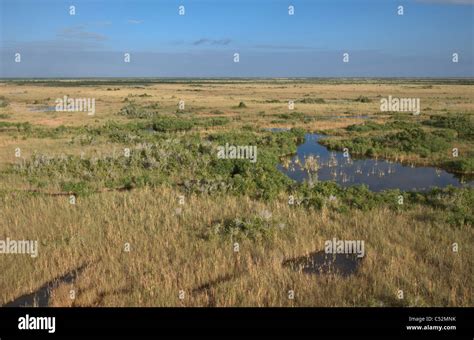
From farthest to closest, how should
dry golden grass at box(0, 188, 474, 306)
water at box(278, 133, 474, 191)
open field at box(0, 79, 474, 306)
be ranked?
water at box(278, 133, 474, 191) → open field at box(0, 79, 474, 306) → dry golden grass at box(0, 188, 474, 306)

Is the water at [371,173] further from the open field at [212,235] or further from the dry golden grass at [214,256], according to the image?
the dry golden grass at [214,256]

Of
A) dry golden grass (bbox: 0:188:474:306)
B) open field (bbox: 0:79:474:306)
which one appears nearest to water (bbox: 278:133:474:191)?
open field (bbox: 0:79:474:306)

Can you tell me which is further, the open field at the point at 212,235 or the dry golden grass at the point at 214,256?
the open field at the point at 212,235

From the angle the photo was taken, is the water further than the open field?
Yes

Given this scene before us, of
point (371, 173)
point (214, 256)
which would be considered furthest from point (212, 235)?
point (371, 173)

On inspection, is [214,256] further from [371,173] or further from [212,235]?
[371,173]

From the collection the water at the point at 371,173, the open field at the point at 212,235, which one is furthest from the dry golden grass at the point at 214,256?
the water at the point at 371,173

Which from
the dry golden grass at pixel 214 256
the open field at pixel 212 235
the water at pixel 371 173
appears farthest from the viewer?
the water at pixel 371 173

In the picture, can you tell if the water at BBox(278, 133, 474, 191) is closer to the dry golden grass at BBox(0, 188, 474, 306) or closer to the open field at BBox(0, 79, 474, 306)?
the open field at BBox(0, 79, 474, 306)
